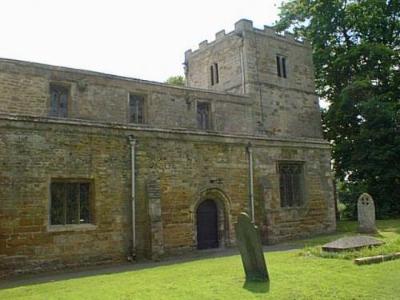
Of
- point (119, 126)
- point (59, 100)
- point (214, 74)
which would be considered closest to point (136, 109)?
point (59, 100)

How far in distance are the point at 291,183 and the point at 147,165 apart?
25.5 ft

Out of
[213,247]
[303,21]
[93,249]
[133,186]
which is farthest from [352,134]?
[93,249]

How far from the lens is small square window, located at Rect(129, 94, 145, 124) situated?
20.1 meters

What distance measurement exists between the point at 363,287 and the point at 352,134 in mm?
22316

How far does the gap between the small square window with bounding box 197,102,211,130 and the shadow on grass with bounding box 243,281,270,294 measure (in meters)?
13.5

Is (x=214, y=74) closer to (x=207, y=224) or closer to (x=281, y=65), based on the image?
(x=281, y=65)

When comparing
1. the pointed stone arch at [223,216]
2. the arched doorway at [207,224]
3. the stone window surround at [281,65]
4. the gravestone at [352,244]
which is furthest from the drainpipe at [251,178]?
the stone window surround at [281,65]

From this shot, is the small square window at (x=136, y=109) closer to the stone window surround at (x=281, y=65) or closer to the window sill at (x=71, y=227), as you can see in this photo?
the window sill at (x=71, y=227)

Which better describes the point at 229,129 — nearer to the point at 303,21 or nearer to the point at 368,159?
the point at 368,159

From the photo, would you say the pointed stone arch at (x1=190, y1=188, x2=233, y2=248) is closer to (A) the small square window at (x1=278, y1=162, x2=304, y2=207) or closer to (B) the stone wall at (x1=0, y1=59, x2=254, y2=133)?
(A) the small square window at (x1=278, y1=162, x2=304, y2=207)

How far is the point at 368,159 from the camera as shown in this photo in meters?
26.8

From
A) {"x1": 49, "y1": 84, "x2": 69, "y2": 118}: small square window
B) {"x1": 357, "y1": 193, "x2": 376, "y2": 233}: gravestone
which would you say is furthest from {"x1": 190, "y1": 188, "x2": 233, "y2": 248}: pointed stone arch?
{"x1": 49, "y1": 84, "x2": 69, "y2": 118}: small square window

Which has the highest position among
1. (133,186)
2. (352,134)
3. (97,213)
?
(352,134)

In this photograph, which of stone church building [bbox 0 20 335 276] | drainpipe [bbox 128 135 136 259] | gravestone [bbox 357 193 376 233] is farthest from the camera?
gravestone [bbox 357 193 376 233]
